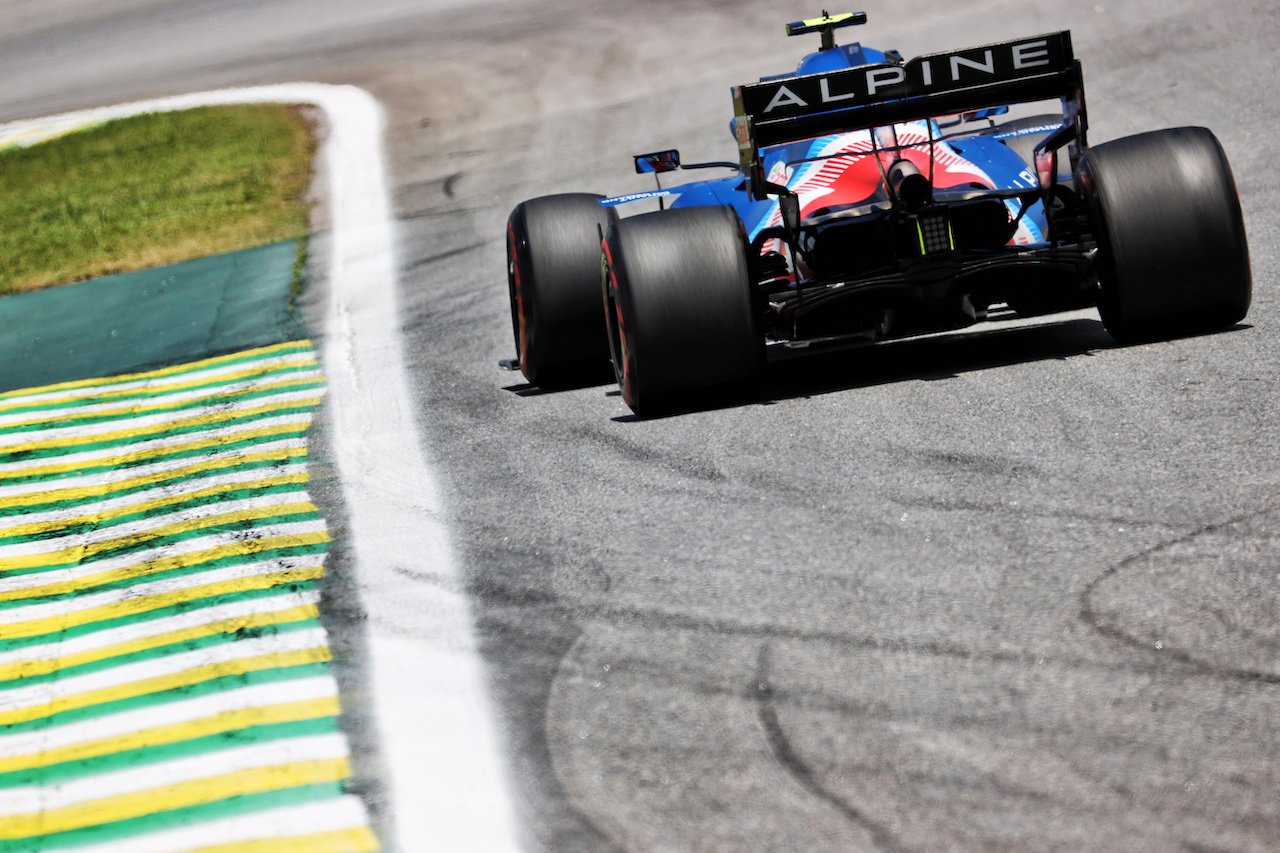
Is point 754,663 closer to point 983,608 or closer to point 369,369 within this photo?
point 983,608

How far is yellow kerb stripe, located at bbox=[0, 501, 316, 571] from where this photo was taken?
6.41 meters

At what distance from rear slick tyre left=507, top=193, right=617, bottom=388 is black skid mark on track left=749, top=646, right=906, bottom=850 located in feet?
12.1

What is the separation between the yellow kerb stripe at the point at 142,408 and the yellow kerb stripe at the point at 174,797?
4998mm

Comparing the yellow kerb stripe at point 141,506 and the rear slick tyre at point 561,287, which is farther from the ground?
the rear slick tyre at point 561,287

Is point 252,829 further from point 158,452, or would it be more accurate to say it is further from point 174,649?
point 158,452

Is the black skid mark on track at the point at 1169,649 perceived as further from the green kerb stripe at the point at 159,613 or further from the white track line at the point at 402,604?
the green kerb stripe at the point at 159,613

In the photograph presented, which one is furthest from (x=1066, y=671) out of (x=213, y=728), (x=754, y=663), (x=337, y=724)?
(x=213, y=728)

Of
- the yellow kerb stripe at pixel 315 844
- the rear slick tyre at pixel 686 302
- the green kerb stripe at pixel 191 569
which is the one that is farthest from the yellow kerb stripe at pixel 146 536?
the yellow kerb stripe at pixel 315 844

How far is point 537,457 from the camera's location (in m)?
6.73

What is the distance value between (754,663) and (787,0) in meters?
18.9

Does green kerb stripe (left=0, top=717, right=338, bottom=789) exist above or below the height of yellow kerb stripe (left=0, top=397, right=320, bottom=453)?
above

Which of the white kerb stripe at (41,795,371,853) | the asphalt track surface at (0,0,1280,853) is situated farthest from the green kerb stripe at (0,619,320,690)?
the white kerb stripe at (41,795,371,853)

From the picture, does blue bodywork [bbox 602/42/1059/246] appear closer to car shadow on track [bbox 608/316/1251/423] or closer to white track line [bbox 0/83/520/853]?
car shadow on track [bbox 608/316/1251/423]

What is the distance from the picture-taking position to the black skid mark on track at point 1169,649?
12.5 ft
